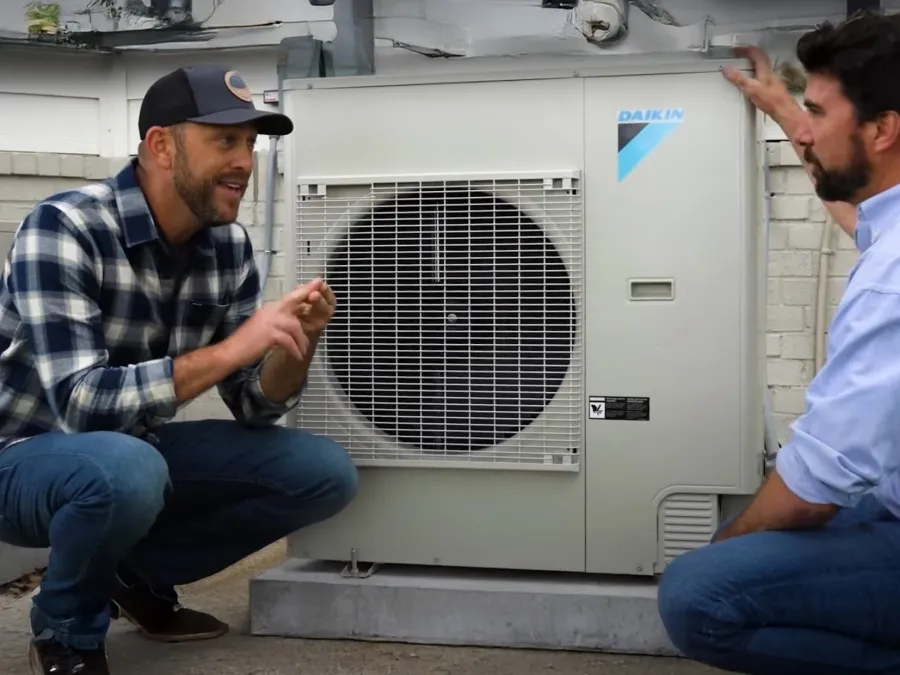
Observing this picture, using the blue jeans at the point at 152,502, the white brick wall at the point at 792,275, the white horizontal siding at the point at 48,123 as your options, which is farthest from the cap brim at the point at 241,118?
the white horizontal siding at the point at 48,123

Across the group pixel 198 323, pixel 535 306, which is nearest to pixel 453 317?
pixel 535 306

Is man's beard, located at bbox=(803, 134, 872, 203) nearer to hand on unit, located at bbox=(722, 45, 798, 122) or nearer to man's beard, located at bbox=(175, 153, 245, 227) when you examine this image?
hand on unit, located at bbox=(722, 45, 798, 122)

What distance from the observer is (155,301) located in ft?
5.63

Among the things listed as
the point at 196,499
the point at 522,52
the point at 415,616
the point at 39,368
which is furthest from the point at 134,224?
the point at 522,52

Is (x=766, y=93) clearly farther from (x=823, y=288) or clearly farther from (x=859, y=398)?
(x=823, y=288)

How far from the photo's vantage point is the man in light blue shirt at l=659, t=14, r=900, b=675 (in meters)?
1.24

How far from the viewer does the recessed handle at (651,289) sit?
1.74 m

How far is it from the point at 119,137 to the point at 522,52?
133 centimetres

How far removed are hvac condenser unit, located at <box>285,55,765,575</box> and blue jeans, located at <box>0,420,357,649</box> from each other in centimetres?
11

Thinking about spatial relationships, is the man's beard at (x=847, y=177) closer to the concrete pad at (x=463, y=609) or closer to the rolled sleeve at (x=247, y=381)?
the concrete pad at (x=463, y=609)

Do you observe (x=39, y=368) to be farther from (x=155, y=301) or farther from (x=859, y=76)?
(x=859, y=76)

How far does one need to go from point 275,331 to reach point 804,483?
80 centimetres

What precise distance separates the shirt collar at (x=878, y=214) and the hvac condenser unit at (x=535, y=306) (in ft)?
1.26

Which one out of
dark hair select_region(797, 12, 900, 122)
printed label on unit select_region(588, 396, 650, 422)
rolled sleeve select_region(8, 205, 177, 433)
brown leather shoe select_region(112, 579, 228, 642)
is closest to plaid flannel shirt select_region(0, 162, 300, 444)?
rolled sleeve select_region(8, 205, 177, 433)
